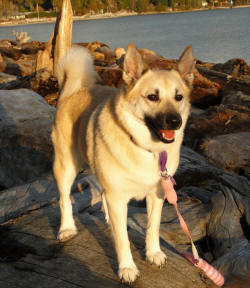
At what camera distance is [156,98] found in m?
3.23

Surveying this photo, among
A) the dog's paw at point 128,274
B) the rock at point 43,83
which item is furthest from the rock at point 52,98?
the dog's paw at point 128,274

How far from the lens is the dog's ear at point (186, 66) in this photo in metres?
3.45

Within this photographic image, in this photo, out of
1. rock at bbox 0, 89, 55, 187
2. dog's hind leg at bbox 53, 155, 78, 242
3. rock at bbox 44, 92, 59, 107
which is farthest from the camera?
rock at bbox 44, 92, 59, 107

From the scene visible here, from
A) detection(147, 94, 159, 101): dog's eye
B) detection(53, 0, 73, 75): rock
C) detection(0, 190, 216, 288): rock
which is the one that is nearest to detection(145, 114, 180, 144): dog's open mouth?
detection(147, 94, 159, 101): dog's eye

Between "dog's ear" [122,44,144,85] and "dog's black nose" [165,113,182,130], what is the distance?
55 centimetres

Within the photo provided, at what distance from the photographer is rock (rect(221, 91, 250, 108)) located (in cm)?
874

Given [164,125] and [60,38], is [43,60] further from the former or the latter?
[164,125]

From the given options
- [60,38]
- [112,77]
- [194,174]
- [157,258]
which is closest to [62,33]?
[60,38]

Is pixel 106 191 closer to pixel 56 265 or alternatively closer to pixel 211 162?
pixel 56 265

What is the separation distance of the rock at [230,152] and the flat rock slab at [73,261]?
2.51 meters

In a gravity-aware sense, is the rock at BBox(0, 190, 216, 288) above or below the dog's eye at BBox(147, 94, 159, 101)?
below

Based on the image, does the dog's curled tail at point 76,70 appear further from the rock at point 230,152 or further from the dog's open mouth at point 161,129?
the rock at point 230,152

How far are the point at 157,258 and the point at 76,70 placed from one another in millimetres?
2389

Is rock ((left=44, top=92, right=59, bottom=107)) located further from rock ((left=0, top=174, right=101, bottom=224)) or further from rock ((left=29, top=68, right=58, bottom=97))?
rock ((left=0, top=174, right=101, bottom=224))
